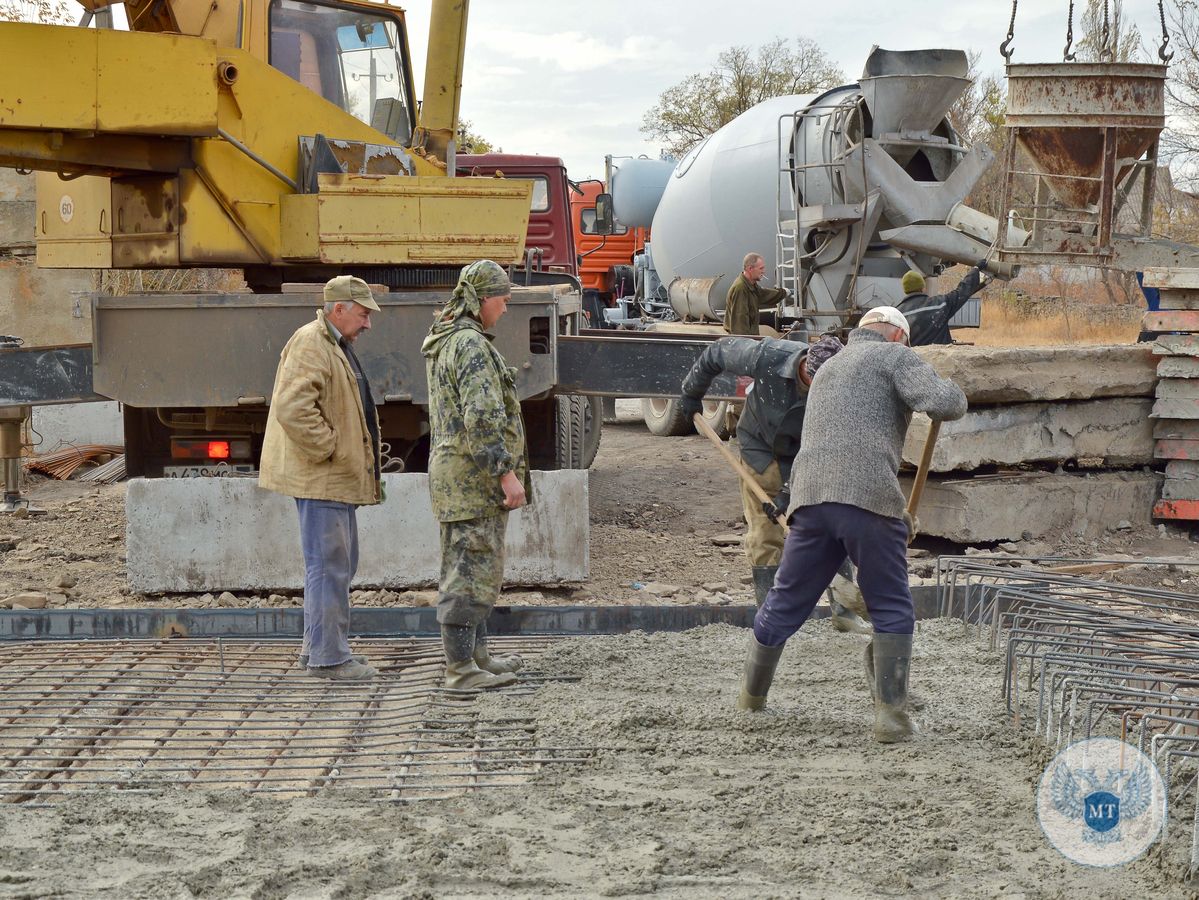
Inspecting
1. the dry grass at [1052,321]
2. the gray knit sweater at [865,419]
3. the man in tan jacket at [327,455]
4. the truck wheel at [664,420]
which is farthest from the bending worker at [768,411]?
the dry grass at [1052,321]

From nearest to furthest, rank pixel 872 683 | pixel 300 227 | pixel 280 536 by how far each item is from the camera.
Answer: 1. pixel 872 683
2. pixel 300 227
3. pixel 280 536

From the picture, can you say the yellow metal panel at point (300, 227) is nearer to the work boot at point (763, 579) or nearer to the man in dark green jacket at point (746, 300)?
the work boot at point (763, 579)

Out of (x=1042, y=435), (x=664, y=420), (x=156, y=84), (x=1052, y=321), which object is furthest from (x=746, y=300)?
(x=1052, y=321)

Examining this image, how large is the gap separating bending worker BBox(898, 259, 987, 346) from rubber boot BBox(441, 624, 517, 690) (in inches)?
192

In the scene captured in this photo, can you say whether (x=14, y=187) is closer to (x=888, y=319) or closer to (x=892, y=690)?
(x=888, y=319)

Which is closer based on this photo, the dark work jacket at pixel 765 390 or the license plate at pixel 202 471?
the dark work jacket at pixel 765 390

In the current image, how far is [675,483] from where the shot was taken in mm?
11086

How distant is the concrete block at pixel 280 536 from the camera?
6.88m

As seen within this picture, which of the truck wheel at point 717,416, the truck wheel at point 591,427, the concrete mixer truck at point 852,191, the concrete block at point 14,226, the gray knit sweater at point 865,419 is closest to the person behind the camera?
the gray knit sweater at point 865,419

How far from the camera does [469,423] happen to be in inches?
201

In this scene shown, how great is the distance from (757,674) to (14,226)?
32.5 ft

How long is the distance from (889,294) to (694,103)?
2824 centimetres

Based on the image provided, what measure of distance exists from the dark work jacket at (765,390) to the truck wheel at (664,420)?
286 inches

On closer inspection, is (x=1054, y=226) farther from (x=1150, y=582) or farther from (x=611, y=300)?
(x=611, y=300)
